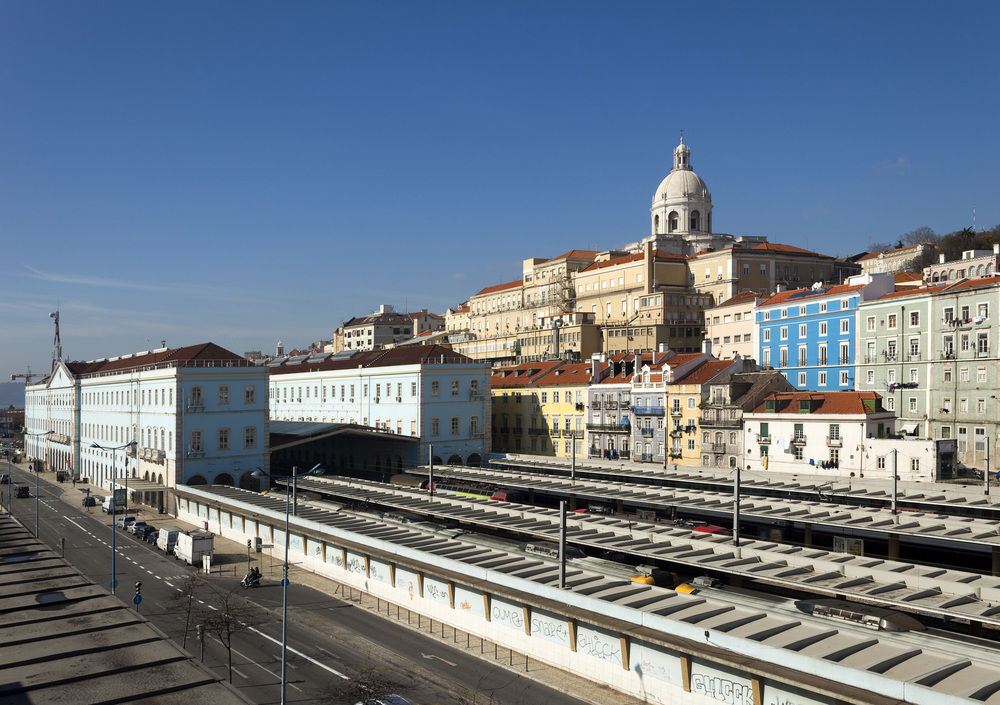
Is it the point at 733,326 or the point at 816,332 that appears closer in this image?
the point at 816,332

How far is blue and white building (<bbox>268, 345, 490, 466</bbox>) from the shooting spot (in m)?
89.6

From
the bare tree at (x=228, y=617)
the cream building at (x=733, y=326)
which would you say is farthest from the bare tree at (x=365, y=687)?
the cream building at (x=733, y=326)

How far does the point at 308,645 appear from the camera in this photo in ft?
116

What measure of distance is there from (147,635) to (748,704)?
18.4m

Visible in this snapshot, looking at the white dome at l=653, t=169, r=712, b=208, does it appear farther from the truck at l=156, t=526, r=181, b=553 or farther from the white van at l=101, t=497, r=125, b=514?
the truck at l=156, t=526, r=181, b=553

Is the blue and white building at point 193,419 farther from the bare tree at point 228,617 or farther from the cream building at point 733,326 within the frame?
the cream building at point 733,326

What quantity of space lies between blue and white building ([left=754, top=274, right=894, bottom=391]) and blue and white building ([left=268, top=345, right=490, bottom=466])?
31769mm

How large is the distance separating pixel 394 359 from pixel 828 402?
48.5m

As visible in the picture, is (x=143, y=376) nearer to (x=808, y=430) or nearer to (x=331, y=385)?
(x=331, y=385)

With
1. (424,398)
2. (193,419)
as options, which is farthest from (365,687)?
(424,398)

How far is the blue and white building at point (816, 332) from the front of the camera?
81.2m

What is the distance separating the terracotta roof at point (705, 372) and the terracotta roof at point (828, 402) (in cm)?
656

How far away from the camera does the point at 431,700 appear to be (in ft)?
92.1

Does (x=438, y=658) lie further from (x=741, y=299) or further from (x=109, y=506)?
(x=741, y=299)
